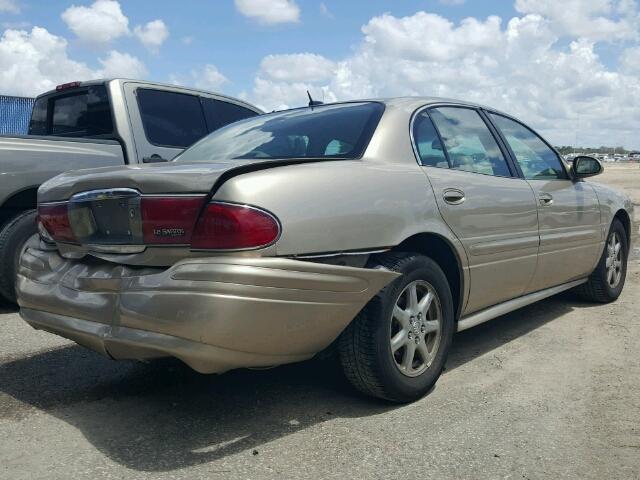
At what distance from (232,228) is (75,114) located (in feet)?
14.2

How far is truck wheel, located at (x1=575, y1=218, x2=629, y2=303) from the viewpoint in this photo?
538 centimetres

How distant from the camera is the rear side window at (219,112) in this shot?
21.6 ft

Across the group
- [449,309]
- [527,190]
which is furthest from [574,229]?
[449,309]

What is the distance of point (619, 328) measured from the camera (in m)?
4.72

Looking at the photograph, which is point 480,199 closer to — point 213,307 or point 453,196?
point 453,196

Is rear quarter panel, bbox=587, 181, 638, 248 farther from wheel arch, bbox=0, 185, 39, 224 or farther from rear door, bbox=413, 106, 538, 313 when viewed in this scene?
wheel arch, bbox=0, 185, 39, 224

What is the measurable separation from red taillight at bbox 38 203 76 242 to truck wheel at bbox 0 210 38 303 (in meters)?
1.89

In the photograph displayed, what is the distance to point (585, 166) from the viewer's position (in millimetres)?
4930

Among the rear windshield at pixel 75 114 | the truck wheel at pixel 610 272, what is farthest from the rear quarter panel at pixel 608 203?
the rear windshield at pixel 75 114

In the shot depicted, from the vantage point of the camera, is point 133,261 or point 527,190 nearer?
point 133,261

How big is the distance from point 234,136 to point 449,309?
1636 millimetres

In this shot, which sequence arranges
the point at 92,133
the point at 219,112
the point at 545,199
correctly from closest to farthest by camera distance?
the point at 545,199
the point at 92,133
the point at 219,112

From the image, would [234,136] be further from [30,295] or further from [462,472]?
[462,472]

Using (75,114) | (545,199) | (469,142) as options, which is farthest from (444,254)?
(75,114)
